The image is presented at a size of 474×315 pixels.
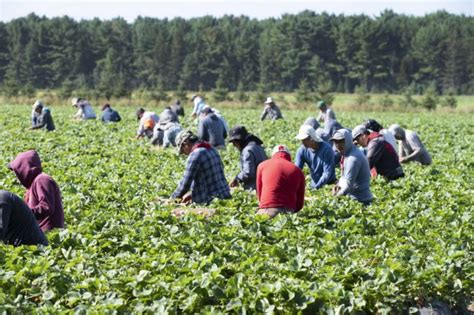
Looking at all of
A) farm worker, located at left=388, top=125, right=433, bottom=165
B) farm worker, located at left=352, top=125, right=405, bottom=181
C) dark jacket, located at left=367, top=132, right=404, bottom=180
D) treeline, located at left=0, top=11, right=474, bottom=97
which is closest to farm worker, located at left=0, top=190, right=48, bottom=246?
farm worker, located at left=352, top=125, right=405, bottom=181

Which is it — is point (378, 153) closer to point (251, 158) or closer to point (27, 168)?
point (251, 158)

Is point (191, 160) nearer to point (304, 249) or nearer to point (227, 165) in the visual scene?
point (304, 249)

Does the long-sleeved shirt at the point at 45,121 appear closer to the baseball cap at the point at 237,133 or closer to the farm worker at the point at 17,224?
the baseball cap at the point at 237,133

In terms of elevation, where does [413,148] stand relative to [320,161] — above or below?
below

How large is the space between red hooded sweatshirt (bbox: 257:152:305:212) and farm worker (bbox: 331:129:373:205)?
1.13m

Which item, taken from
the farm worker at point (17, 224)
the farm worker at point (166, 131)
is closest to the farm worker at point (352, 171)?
the farm worker at point (17, 224)

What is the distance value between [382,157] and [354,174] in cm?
283

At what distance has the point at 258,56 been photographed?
105500mm

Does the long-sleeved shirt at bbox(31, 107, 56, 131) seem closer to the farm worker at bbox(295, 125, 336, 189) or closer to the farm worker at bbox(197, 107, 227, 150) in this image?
the farm worker at bbox(197, 107, 227, 150)

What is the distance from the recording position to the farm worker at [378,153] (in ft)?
39.9

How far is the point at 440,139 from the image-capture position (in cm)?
2355

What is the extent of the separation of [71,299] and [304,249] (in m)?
2.73

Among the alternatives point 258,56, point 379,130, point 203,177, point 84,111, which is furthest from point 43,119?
point 258,56

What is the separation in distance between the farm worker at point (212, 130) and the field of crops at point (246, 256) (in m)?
5.00
